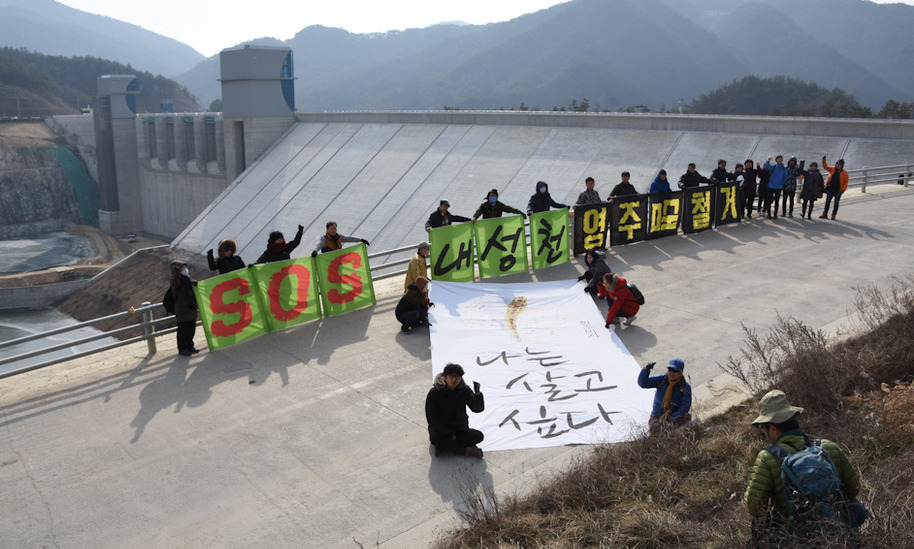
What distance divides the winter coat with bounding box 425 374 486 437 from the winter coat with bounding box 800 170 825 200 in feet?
45.2

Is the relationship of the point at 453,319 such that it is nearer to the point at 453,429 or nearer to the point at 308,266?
the point at 308,266

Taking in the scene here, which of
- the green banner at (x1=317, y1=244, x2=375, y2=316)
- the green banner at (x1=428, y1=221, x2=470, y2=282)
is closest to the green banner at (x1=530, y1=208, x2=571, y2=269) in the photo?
the green banner at (x1=428, y1=221, x2=470, y2=282)

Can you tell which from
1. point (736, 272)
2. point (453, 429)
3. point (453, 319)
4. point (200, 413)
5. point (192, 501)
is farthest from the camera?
point (736, 272)

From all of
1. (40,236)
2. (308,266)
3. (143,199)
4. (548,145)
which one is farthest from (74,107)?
(308,266)

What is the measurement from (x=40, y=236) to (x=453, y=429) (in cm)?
7390

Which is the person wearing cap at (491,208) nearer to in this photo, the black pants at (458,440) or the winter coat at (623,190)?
the winter coat at (623,190)

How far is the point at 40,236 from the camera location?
68.6 metres

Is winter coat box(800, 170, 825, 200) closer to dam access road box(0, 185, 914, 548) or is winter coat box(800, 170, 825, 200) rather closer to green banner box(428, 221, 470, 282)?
dam access road box(0, 185, 914, 548)

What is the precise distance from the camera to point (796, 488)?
416 centimetres

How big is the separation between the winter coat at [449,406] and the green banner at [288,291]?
4.54 metres

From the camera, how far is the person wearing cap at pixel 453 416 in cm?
698

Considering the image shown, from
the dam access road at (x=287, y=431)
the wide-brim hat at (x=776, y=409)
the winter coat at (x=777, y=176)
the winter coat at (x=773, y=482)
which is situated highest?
the winter coat at (x=777, y=176)

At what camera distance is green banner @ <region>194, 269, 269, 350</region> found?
33.3ft

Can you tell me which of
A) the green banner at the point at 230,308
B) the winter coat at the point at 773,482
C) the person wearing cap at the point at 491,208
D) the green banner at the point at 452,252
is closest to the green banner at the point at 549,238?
the person wearing cap at the point at 491,208
